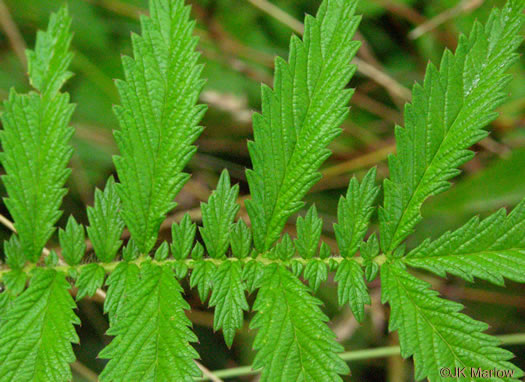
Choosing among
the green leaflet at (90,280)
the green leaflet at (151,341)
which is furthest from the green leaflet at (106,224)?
the green leaflet at (151,341)

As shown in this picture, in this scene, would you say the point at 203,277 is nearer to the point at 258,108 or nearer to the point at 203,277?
the point at 203,277

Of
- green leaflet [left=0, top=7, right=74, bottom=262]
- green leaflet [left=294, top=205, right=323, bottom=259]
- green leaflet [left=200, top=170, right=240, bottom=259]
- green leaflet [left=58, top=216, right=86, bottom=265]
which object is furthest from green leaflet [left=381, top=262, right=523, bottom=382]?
green leaflet [left=0, top=7, right=74, bottom=262]

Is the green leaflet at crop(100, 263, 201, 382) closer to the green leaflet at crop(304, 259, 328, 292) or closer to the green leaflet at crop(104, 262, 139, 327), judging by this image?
the green leaflet at crop(104, 262, 139, 327)

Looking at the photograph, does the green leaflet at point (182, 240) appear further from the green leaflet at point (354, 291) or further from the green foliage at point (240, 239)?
the green leaflet at point (354, 291)

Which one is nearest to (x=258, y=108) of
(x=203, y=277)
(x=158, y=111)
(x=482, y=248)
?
(x=158, y=111)

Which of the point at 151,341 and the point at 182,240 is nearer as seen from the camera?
the point at 151,341
